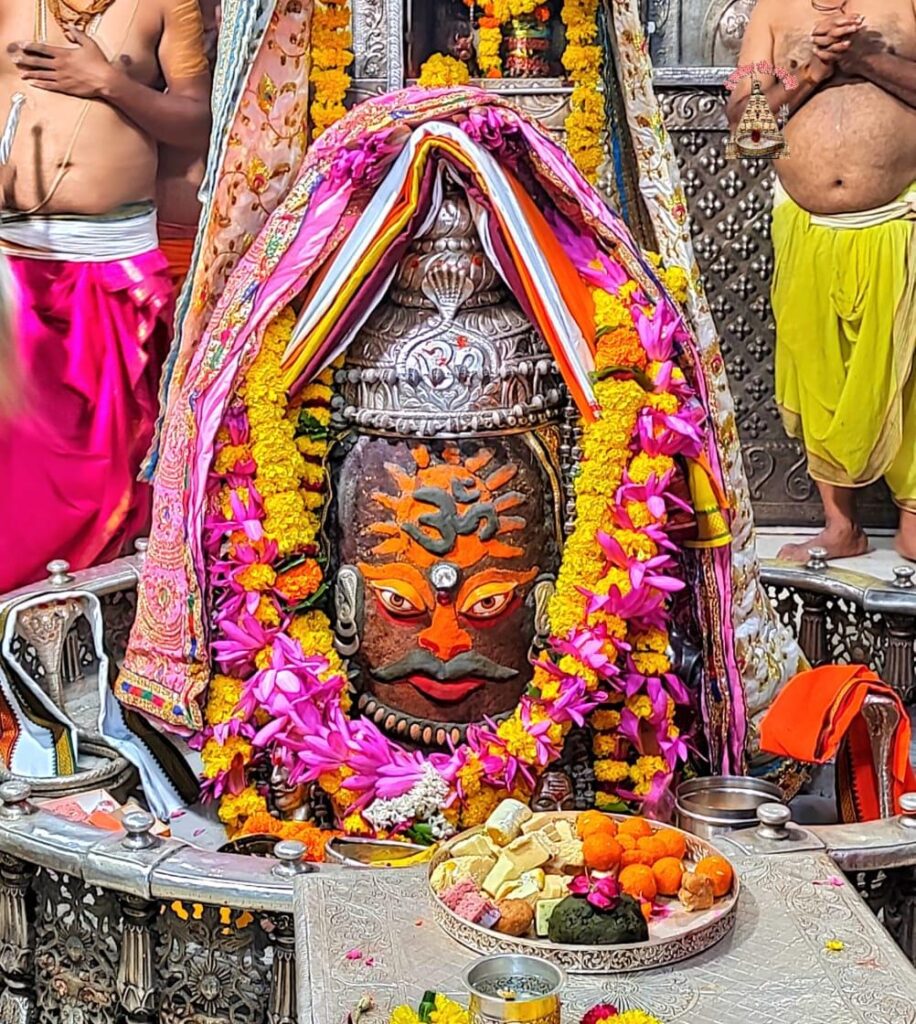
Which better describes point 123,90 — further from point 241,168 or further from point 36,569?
point 241,168

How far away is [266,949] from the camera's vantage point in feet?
9.78

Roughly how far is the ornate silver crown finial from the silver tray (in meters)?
1.20

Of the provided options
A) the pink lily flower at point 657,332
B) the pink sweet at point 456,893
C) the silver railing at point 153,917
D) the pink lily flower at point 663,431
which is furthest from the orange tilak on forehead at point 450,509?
the pink sweet at point 456,893

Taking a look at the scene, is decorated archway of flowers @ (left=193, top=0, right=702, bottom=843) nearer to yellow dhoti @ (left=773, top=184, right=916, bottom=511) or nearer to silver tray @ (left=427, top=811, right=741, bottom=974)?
silver tray @ (left=427, top=811, right=741, bottom=974)

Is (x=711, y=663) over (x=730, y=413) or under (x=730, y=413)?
under

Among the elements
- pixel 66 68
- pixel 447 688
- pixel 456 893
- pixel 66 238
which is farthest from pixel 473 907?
pixel 66 68

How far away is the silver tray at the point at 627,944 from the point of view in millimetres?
2533

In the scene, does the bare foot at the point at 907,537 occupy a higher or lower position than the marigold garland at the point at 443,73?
lower

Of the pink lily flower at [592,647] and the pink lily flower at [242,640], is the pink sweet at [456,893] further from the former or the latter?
the pink lily flower at [242,640]

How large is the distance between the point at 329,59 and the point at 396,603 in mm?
1258

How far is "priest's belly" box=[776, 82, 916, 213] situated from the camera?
6.18 meters

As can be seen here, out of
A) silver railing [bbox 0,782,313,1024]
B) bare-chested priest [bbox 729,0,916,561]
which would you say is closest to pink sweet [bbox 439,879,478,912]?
silver railing [bbox 0,782,313,1024]

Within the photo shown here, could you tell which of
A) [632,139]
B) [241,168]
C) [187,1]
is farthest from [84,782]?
[187,1]

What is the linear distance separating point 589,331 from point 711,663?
81 centimetres
